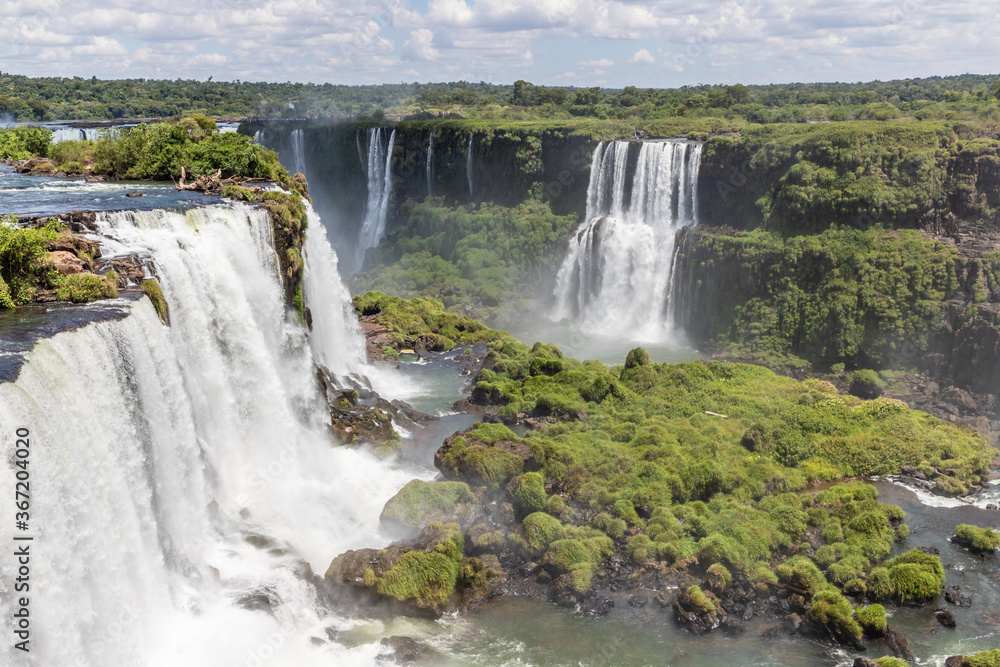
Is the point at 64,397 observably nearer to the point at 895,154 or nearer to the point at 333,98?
the point at 895,154

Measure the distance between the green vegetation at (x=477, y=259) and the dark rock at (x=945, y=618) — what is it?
3088cm

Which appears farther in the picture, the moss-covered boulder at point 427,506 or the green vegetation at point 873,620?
the moss-covered boulder at point 427,506

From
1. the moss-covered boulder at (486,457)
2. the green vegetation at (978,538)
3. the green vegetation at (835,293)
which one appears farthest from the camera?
the green vegetation at (835,293)

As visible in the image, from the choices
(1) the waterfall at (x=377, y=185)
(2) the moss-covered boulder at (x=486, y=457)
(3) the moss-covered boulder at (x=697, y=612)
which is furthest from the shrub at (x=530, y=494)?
(1) the waterfall at (x=377, y=185)

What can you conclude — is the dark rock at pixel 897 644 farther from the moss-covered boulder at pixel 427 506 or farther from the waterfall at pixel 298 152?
the waterfall at pixel 298 152

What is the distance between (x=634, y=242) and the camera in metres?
46.4

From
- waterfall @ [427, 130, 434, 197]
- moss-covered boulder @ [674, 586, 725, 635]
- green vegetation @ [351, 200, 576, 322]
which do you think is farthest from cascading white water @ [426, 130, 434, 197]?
moss-covered boulder @ [674, 586, 725, 635]

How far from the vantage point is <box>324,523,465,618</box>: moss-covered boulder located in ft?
63.9

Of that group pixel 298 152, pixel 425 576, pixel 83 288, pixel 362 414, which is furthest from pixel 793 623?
pixel 298 152

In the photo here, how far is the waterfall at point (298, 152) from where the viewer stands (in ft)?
228

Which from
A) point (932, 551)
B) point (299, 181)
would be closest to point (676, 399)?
point (932, 551)

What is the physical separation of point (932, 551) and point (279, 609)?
56.6 ft

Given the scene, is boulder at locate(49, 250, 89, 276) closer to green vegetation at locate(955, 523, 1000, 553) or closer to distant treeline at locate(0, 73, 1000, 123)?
green vegetation at locate(955, 523, 1000, 553)

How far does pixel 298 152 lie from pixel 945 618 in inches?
2458
